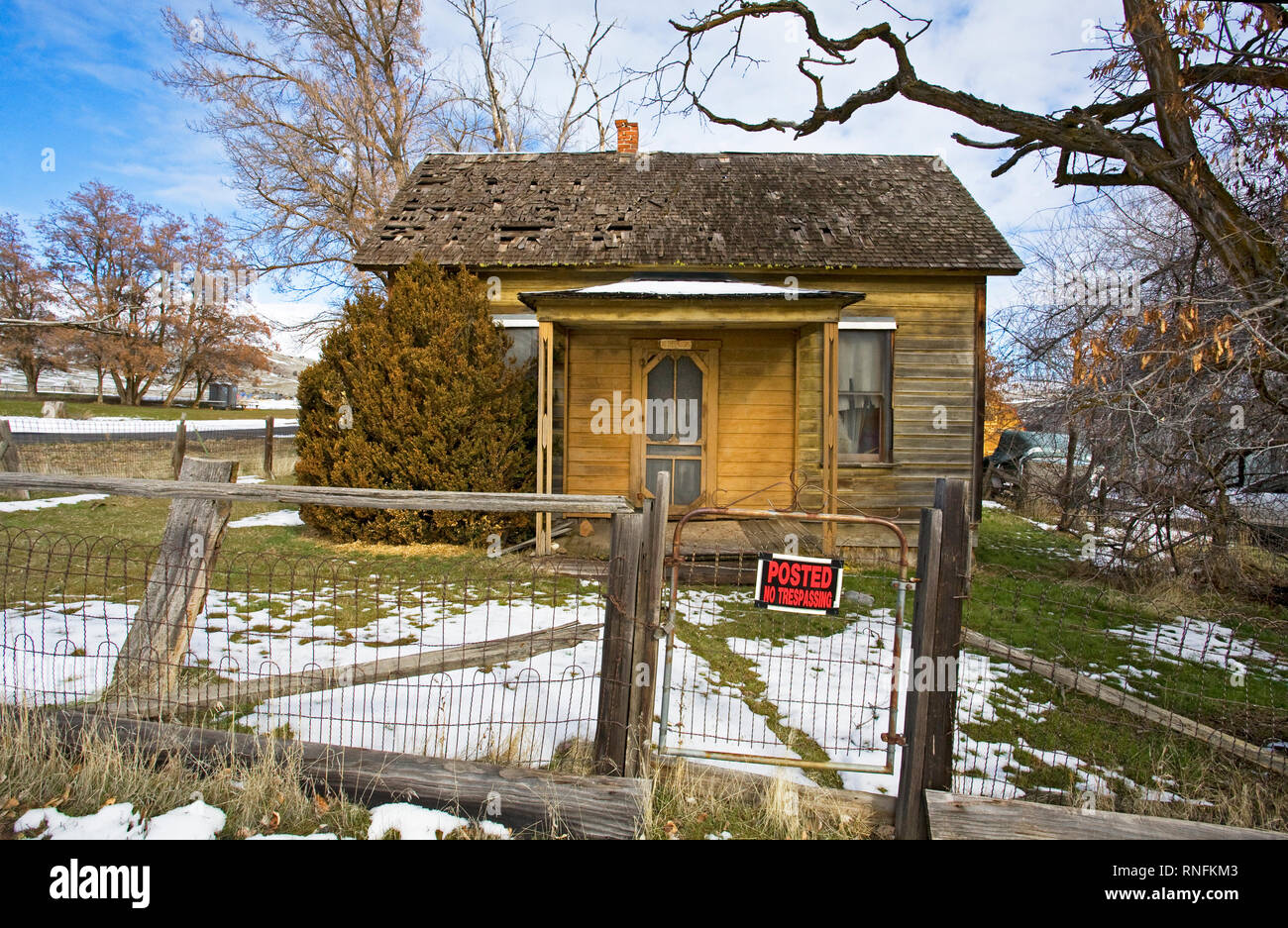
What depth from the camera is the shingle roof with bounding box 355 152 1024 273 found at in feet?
29.9

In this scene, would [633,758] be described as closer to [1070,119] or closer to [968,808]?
[968,808]

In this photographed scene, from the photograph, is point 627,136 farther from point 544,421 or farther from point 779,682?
point 779,682

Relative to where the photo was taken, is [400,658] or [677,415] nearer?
[400,658]

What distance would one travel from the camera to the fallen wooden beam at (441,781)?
8.88ft

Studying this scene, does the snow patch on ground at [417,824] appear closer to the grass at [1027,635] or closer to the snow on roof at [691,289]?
the grass at [1027,635]

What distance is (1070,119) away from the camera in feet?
16.1

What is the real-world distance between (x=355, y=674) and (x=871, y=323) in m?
8.04

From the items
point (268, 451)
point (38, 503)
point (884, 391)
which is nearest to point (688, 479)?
point (884, 391)

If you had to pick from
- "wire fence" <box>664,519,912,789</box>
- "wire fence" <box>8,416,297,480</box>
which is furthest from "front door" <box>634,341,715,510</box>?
"wire fence" <box>8,416,297,480</box>

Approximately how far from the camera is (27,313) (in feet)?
73.5

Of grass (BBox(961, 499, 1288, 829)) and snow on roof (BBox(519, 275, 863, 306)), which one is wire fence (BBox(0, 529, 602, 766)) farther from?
snow on roof (BBox(519, 275, 863, 306))
